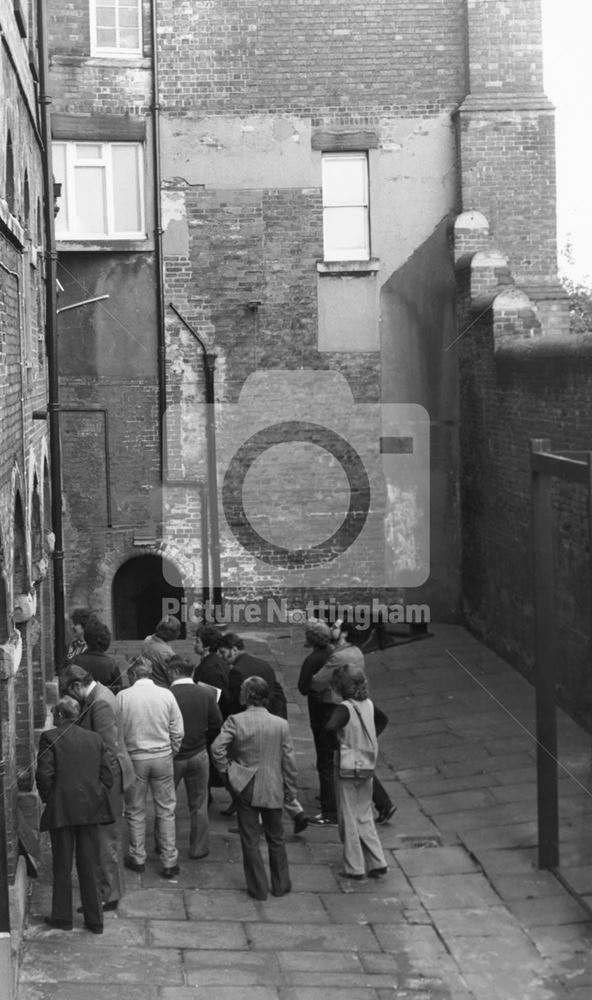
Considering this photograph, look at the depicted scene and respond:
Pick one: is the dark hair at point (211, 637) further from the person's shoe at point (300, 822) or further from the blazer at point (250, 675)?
the person's shoe at point (300, 822)

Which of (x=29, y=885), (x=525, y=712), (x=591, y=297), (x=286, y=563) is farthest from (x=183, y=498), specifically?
(x=591, y=297)

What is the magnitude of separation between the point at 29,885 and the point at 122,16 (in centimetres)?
1221

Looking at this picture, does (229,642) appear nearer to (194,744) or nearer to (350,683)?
(194,744)

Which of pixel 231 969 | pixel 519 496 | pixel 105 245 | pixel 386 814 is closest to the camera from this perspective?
pixel 231 969

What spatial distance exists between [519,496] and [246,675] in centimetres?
560

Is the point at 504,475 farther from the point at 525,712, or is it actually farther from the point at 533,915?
the point at 533,915

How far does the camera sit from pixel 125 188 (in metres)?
17.0

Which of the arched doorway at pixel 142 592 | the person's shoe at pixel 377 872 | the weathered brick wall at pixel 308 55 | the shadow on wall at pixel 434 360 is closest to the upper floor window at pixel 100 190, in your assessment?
the weathered brick wall at pixel 308 55

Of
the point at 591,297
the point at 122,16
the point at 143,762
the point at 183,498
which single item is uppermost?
the point at 122,16

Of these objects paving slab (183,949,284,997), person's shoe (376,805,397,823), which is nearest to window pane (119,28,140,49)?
person's shoe (376,805,397,823)

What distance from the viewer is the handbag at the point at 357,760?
9.01 metres

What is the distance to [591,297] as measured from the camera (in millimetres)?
37188

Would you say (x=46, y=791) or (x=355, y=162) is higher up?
(x=355, y=162)

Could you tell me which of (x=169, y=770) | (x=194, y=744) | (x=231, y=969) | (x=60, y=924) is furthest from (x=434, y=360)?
(x=231, y=969)
